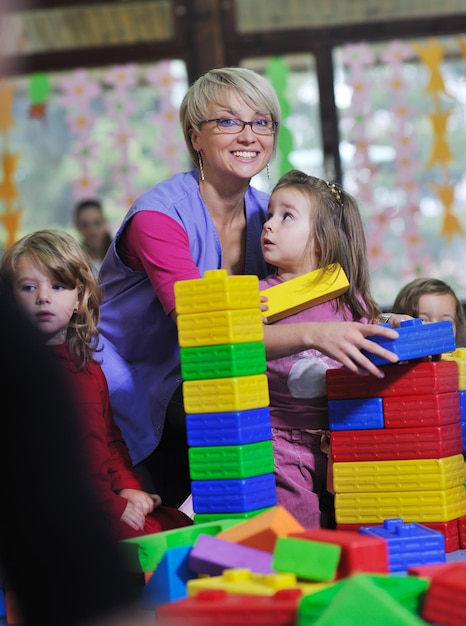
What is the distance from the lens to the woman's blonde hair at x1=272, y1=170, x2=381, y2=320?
90.4 inches

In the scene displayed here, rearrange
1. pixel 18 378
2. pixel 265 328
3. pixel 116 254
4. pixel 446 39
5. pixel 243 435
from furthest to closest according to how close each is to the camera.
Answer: pixel 446 39 → pixel 116 254 → pixel 265 328 → pixel 243 435 → pixel 18 378

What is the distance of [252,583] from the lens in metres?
1.27

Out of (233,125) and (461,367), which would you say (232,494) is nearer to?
(461,367)

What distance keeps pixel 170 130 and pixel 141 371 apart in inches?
117

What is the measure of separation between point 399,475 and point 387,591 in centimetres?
78

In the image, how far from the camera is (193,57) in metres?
5.13

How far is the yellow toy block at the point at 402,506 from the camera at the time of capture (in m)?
1.89

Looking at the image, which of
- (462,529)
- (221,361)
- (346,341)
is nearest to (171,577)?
(221,361)

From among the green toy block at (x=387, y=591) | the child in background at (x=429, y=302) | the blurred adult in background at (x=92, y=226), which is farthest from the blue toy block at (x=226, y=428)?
the blurred adult in background at (x=92, y=226)

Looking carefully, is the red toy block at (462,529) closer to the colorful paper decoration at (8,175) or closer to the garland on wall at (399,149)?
the garland on wall at (399,149)

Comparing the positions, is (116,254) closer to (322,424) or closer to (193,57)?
(322,424)

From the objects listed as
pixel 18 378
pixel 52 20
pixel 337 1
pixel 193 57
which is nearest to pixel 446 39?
pixel 337 1

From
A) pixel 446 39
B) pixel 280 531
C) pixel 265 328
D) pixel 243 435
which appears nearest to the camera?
pixel 280 531

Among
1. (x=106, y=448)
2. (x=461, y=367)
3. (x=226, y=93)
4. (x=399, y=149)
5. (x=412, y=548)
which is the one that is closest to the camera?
(x=412, y=548)
